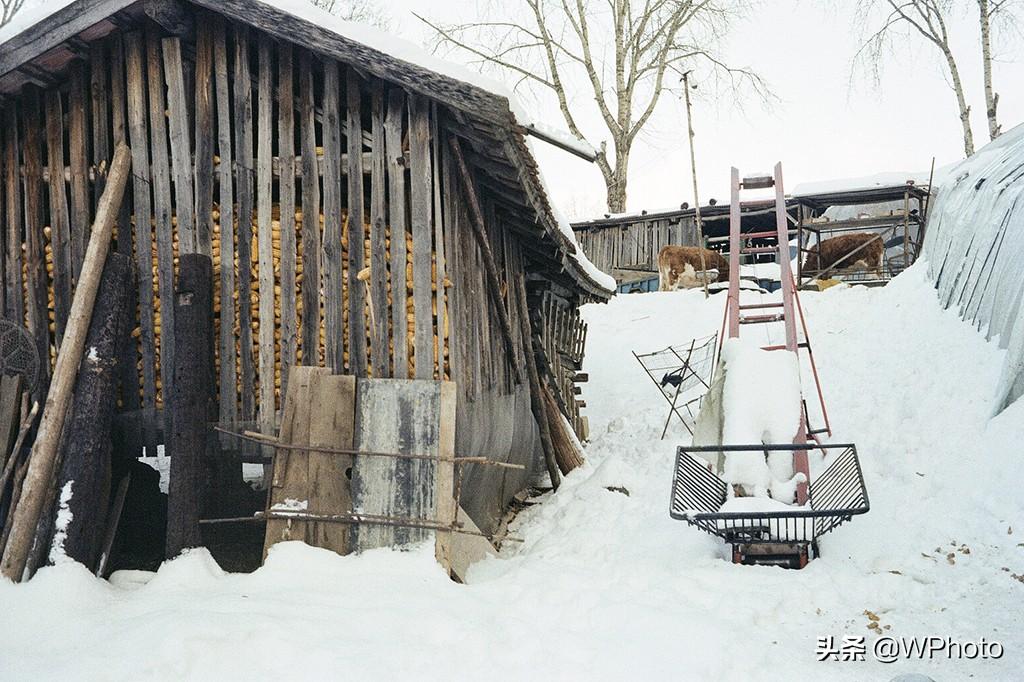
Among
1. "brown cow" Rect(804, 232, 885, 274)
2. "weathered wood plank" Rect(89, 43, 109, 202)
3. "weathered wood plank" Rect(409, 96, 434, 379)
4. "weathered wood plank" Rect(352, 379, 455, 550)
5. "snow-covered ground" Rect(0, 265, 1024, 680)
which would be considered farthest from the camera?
"brown cow" Rect(804, 232, 885, 274)

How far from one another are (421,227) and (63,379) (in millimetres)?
2772

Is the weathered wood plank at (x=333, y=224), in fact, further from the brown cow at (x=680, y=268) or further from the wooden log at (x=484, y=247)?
Result: the brown cow at (x=680, y=268)

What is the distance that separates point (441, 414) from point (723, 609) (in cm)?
224

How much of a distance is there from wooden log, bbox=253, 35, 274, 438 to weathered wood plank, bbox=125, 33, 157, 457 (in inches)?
36.1

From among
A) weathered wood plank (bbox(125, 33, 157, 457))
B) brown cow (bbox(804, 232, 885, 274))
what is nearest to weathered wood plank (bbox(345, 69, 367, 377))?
weathered wood plank (bbox(125, 33, 157, 457))

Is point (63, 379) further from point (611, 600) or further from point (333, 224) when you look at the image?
point (611, 600)

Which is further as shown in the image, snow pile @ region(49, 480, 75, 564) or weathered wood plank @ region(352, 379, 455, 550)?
weathered wood plank @ region(352, 379, 455, 550)

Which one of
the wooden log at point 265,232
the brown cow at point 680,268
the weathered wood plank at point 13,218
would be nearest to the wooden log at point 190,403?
the wooden log at point 265,232

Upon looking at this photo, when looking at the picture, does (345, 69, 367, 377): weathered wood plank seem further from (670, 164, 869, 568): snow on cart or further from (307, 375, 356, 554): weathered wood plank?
(670, 164, 869, 568): snow on cart

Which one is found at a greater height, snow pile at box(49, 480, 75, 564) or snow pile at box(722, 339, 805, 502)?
snow pile at box(722, 339, 805, 502)

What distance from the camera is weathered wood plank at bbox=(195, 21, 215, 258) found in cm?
562

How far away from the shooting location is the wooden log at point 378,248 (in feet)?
17.6

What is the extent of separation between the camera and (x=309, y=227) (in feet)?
18.0

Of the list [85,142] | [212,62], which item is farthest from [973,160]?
[85,142]
